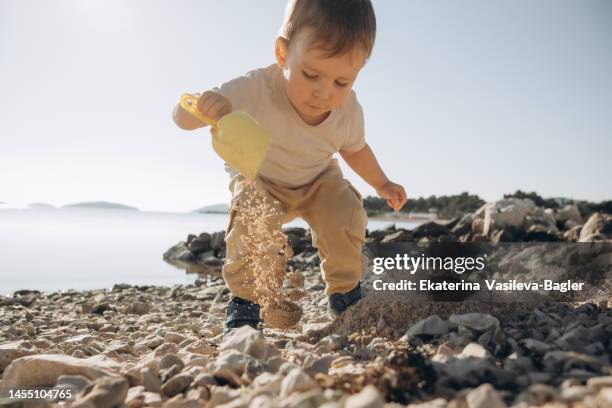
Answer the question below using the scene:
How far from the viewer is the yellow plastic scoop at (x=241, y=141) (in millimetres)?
2277

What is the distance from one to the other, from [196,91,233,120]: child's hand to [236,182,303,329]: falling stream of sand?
1.80 ft

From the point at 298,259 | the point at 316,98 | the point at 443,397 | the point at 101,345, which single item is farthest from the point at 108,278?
the point at 443,397

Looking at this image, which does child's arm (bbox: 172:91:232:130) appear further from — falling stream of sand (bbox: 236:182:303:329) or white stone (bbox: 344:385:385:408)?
white stone (bbox: 344:385:385:408)

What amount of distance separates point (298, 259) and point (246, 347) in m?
6.84

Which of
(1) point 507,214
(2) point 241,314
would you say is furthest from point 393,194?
(1) point 507,214

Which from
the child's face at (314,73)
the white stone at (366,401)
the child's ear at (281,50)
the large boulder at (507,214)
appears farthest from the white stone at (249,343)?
the large boulder at (507,214)

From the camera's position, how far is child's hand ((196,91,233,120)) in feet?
7.88

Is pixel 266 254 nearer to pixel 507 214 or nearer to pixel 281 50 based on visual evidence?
pixel 281 50

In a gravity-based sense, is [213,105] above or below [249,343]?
above

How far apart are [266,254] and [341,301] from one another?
1.95 ft

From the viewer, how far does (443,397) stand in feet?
4.22

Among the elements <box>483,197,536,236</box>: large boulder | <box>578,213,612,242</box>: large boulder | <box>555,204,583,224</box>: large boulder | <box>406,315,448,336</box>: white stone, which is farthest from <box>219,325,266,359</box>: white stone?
<box>555,204,583,224</box>: large boulder

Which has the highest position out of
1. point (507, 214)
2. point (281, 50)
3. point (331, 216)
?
point (281, 50)

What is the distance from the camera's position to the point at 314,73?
259cm
